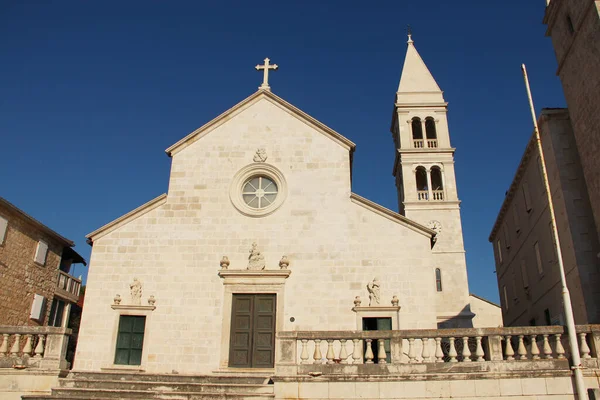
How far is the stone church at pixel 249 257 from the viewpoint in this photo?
1398 cm

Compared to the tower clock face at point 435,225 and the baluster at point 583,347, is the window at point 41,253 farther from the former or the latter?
the baluster at point 583,347

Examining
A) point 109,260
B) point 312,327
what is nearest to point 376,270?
point 312,327

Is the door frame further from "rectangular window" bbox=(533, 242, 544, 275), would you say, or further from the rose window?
"rectangular window" bbox=(533, 242, 544, 275)

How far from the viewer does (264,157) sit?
1633 cm

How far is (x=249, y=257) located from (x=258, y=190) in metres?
2.46

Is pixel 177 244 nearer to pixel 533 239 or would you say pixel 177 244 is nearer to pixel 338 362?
pixel 338 362

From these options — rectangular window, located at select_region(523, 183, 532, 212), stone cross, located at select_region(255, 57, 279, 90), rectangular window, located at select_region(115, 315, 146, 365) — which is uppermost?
stone cross, located at select_region(255, 57, 279, 90)

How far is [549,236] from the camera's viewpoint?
18016 mm

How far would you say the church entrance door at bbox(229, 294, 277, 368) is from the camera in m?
13.8

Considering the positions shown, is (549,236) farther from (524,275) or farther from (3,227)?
(3,227)

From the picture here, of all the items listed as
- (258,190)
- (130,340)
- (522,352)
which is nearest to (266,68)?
(258,190)

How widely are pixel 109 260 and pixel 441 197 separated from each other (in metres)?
19.8

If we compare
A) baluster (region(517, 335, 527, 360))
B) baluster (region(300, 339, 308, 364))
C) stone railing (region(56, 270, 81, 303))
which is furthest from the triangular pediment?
stone railing (region(56, 270, 81, 303))

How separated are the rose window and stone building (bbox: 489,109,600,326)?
391 inches
